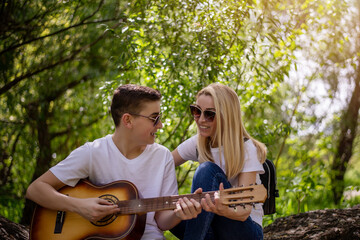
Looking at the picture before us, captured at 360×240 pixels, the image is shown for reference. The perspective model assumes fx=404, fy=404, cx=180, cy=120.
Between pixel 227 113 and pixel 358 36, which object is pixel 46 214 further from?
pixel 358 36

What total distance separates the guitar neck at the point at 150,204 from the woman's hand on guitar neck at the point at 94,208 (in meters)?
0.05

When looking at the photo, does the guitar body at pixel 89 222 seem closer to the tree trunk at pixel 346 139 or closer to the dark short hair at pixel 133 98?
the dark short hair at pixel 133 98

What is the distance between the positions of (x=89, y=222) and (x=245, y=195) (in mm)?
1008

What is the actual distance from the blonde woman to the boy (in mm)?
222

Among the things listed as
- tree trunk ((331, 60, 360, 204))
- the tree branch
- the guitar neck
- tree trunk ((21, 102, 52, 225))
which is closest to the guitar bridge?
the guitar neck

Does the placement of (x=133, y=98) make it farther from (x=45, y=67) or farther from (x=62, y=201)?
(x=45, y=67)

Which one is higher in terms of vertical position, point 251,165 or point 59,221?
point 251,165

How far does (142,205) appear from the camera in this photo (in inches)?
95.3

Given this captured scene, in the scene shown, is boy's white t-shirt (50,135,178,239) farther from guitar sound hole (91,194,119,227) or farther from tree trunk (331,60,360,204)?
tree trunk (331,60,360,204)

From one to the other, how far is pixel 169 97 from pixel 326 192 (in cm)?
336

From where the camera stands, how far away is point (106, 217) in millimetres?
2482

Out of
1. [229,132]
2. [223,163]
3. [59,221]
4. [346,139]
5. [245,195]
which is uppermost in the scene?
[346,139]

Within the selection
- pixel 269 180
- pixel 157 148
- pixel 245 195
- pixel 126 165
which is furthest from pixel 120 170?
pixel 269 180

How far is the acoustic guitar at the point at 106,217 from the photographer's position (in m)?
2.41
